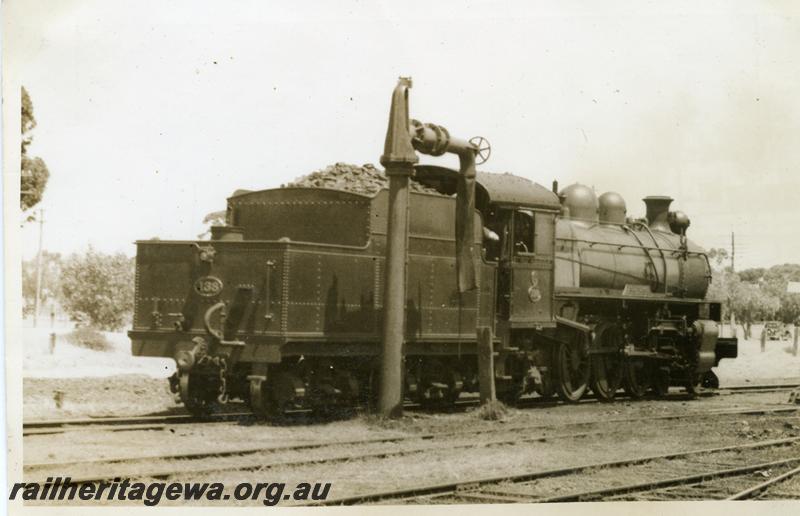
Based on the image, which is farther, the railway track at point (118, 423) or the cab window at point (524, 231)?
the cab window at point (524, 231)

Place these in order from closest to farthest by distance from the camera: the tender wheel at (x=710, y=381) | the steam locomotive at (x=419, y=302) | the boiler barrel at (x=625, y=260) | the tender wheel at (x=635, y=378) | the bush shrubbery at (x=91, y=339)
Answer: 1. the steam locomotive at (x=419, y=302)
2. the bush shrubbery at (x=91, y=339)
3. the boiler barrel at (x=625, y=260)
4. the tender wheel at (x=635, y=378)
5. the tender wheel at (x=710, y=381)

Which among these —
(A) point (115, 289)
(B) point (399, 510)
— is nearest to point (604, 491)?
(B) point (399, 510)

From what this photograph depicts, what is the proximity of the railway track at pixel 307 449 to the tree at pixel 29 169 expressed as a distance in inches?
130

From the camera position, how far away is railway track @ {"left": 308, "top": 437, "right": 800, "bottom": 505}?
9.68 metres

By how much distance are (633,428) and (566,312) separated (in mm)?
3457

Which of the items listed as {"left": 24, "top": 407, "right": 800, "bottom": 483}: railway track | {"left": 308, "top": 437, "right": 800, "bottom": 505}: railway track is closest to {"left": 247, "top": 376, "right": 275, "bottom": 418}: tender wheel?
{"left": 24, "top": 407, "right": 800, "bottom": 483}: railway track

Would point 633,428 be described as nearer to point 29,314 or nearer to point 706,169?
point 706,169

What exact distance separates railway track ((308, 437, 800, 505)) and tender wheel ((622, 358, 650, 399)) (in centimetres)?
571

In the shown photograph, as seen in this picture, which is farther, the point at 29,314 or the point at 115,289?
the point at 115,289

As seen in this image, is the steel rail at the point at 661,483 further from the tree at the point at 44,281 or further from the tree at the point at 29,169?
the tree at the point at 29,169

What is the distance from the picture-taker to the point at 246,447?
36.1 ft

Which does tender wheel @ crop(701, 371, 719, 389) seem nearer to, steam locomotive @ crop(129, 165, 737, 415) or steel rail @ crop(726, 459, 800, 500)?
steam locomotive @ crop(129, 165, 737, 415)

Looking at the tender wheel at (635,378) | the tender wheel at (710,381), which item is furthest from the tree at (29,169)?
the tender wheel at (710,381)

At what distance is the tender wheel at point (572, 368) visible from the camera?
16828 millimetres
